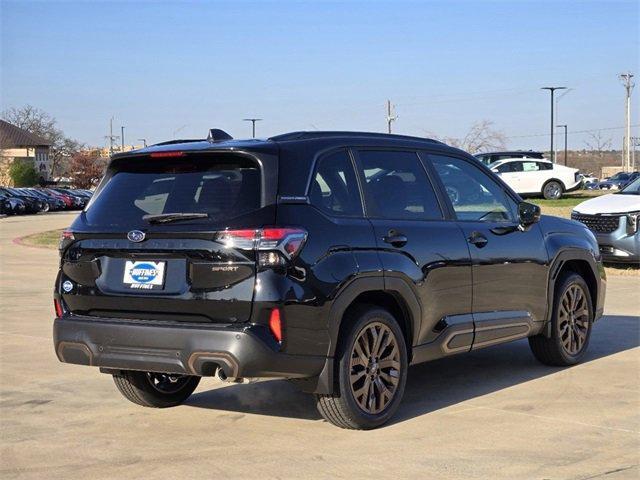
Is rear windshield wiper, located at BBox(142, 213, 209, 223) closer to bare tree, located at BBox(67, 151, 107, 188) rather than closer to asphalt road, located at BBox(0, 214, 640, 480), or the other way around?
asphalt road, located at BBox(0, 214, 640, 480)

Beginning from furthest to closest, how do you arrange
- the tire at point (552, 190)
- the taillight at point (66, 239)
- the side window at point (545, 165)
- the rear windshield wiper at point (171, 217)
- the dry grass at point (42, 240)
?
the tire at point (552, 190) < the side window at point (545, 165) < the dry grass at point (42, 240) < the taillight at point (66, 239) < the rear windshield wiper at point (171, 217)

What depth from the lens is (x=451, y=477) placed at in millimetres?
5348

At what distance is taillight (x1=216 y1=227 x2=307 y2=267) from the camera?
18.7 feet

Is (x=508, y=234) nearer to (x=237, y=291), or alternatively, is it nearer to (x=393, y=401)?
(x=393, y=401)

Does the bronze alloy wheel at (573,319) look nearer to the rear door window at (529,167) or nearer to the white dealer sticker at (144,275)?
the white dealer sticker at (144,275)

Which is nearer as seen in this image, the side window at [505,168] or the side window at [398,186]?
the side window at [398,186]

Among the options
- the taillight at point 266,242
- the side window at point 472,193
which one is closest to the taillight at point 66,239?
the taillight at point 266,242

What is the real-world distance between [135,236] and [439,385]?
9.82 ft

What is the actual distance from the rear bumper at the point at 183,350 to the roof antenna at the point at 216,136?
4.29 feet

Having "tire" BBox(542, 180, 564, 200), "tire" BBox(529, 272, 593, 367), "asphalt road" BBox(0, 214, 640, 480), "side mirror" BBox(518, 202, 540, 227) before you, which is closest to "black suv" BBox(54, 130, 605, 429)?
"asphalt road" BBox(0, 214, 640, 480)

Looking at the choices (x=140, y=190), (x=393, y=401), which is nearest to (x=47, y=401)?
(x=140, y=190)

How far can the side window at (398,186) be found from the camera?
6.70 m

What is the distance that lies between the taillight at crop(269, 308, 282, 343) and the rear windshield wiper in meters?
0.71

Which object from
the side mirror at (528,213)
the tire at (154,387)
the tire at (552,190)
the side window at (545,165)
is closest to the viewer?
the tire at (154,387)
